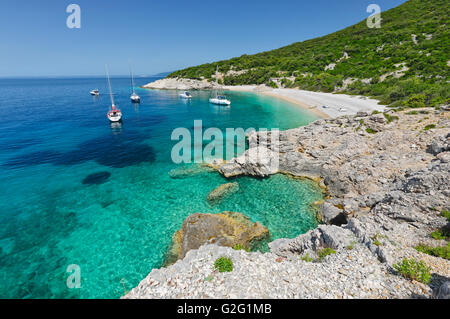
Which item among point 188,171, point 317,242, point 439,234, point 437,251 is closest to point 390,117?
point 439,234

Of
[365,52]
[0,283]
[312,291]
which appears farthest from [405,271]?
[365,52]

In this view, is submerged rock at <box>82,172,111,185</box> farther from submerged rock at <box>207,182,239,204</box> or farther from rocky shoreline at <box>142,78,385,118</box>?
rocky shoreline at <box>142,78,385,118</box>

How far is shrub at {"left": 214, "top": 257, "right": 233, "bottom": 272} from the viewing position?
8.17 meters

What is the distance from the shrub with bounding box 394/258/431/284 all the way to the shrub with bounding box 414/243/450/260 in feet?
4.62

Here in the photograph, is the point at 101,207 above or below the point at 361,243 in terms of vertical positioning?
below

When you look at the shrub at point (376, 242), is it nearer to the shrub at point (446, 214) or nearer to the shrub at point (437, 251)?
the shrub at point (437, 251)

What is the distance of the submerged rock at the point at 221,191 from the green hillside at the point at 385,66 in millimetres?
28634

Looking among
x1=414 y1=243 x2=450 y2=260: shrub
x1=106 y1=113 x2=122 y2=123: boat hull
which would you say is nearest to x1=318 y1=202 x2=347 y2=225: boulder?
x1=414 y1=243 x2=450 y2=260: shrub

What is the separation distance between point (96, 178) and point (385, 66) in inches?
3231

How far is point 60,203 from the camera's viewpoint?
58.7ft

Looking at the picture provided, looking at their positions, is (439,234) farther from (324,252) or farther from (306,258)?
(306,258)

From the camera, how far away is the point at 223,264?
832cm

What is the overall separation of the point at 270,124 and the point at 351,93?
33.0 m

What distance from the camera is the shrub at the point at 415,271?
6.88 meters
